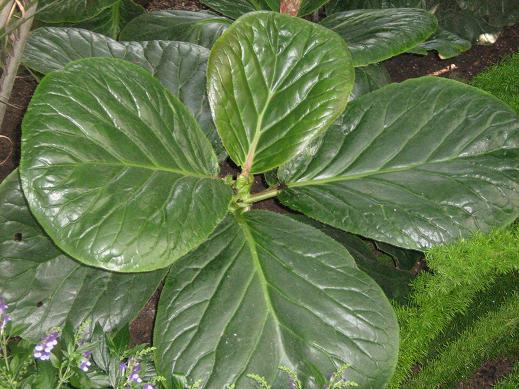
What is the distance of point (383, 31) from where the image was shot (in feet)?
4.98

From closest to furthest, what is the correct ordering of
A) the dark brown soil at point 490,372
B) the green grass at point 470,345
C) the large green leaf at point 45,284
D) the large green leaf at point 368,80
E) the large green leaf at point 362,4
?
the large green leaf at point 45,284 < the green grass at point 470,345 < the dark brown soil at point 490,372 < the large green leaf at point 368,80 < the large green leaf at point 362,4

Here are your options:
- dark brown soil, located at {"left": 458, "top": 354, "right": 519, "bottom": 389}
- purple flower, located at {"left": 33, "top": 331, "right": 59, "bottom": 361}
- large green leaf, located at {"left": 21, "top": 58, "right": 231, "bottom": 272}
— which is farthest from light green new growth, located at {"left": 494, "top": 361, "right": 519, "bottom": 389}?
purple flower, located at {"left": 33, "top": 331, "right": 59, "bottom": 361}

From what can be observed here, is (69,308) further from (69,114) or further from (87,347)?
(69,114)

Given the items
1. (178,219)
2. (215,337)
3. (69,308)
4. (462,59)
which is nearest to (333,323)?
(215,337)

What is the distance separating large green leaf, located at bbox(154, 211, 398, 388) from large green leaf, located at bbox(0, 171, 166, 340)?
12cm

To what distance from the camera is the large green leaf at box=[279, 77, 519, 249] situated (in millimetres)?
1324

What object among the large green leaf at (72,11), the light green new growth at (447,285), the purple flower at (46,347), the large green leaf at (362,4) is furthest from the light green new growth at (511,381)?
the large green leaf at (72,11)

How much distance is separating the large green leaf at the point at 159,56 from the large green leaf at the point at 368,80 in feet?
1.37

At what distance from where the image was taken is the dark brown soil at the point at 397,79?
62.4 inches

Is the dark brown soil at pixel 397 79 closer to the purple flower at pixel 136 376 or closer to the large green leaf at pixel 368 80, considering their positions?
the large green leaf at pixel 368 80

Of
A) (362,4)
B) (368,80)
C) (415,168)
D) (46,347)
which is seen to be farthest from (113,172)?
(362,4)

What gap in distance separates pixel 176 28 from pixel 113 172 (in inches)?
28.8

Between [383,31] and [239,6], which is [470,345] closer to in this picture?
[383,31]

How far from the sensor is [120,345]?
3.78 ft
